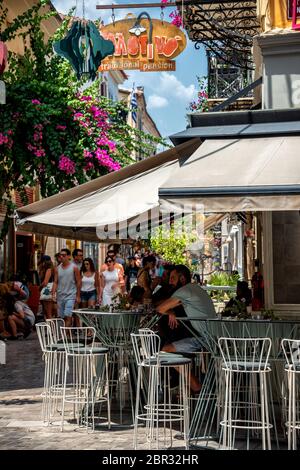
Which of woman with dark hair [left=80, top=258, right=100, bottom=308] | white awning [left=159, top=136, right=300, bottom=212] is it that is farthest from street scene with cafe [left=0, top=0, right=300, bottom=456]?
woman with dark hair [left=80, top=258, right=100, bottom=308]

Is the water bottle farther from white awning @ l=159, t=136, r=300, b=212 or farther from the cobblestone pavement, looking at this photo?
white awning @ l=159, t=136, r=300, b=212

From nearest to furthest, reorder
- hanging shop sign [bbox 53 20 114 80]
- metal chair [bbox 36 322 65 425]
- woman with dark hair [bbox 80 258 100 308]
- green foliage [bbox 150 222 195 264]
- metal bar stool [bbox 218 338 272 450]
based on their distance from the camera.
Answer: metal bar stool [bbox 218 338 272 450] → metal chair [bbox 36 322 65 425] → hanging shop sign [bbox 53 20 114 80] → woman with dark hair [bbox 80 258 100 308] → green foliage [bbox 150 222 195 264]

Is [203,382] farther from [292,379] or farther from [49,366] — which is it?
[49,366]

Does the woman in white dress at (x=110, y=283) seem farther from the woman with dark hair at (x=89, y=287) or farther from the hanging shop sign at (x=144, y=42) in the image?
the hanging shop sign at (x=144, y=42)

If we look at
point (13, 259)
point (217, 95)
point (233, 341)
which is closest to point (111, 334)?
point (233, 341)

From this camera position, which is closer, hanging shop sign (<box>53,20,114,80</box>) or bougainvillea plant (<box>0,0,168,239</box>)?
bougainvillea plant (<box>0,0,168,239</box>)

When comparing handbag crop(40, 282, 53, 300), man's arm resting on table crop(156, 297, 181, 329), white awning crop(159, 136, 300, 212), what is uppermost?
white awning crop(159, 136, 300, 212)

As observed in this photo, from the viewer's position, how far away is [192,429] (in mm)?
8820

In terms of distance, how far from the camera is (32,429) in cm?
905

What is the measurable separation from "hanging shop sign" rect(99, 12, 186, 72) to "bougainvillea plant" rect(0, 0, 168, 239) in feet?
3.14

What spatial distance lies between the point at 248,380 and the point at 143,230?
3.70m

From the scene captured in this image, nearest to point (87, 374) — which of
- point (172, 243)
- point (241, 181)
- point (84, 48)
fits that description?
point (241, 181)

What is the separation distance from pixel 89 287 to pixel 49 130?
12.5ft

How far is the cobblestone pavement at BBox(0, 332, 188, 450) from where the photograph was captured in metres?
8.24
